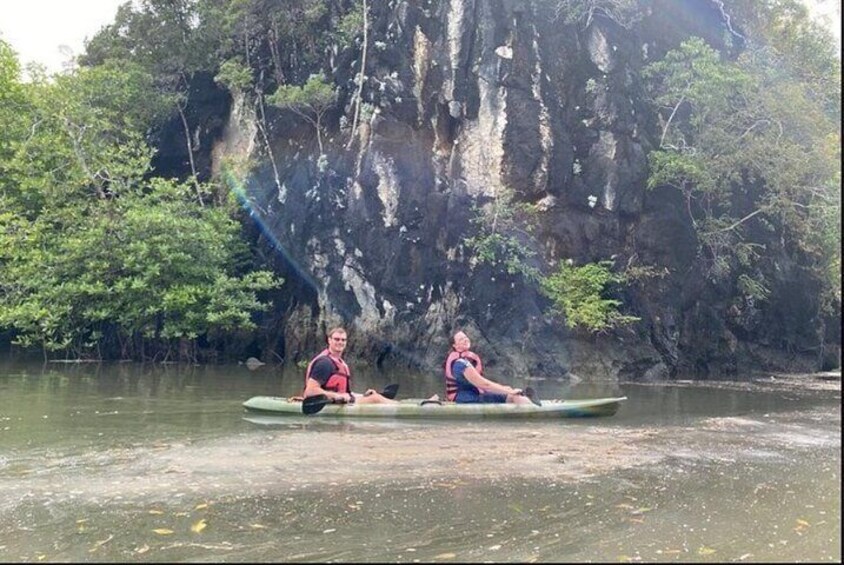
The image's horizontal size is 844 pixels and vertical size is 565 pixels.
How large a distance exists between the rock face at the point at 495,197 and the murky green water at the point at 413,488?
9909 mm

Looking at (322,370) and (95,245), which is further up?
(95,245)

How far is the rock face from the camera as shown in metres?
21.1

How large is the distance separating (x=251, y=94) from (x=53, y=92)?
5891 millimetres

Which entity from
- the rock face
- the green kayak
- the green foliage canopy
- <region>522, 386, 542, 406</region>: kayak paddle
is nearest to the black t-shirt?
the green kayak

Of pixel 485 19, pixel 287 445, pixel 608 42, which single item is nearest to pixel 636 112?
pixel 608 42

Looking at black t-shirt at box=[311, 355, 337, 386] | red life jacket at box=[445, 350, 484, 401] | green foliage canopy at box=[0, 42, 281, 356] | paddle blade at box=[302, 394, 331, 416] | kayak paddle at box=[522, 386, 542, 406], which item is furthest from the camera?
green foliage canopy at box=[0, 42, 281, 356]

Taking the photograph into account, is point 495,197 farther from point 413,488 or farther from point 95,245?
point 413,488

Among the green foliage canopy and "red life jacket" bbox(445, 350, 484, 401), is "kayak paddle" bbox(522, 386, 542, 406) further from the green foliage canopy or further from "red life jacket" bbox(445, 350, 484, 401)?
the green foliage canopy

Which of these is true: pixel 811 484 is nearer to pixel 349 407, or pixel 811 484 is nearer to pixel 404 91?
pixel 349 407

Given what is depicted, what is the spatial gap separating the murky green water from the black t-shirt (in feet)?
2.13

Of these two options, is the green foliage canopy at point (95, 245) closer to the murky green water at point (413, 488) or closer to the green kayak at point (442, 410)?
the murky green water at point (413, 488)

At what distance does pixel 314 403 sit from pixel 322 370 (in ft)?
1.73

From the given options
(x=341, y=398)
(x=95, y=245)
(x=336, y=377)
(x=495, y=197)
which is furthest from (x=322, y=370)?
(x=95, y=245)

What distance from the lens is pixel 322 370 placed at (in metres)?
11.0
